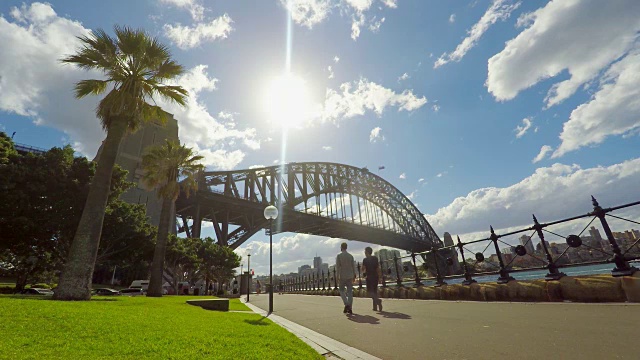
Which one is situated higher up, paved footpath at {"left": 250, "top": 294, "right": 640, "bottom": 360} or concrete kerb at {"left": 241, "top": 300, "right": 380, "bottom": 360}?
paved footpath at {"left": 250, "top": 294, "right": 640, "bottom": 360}

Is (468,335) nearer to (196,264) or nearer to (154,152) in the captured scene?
(154,152)

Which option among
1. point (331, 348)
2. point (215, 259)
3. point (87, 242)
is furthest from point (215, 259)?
point (331, 348)

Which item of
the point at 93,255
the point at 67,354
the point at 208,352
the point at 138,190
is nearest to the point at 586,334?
the point at 208,352

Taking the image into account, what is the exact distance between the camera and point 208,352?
10.6ft

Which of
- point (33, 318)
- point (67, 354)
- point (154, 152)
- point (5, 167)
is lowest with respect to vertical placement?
point (67, 354)

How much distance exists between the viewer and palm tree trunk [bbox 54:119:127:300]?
10.4 m

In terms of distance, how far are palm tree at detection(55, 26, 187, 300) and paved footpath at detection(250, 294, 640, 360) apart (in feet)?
34.7

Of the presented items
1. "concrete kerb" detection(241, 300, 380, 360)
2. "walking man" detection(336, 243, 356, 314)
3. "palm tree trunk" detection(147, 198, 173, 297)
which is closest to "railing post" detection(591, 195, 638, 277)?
"concrete kerb" detection(241, 300, 380, 360)

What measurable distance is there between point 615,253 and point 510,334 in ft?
12.0

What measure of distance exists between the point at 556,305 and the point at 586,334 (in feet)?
8.32

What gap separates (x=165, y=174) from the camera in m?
22.0

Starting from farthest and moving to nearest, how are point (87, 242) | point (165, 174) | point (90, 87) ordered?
point (165, 174) → point (90, 87) → point (87, 242)

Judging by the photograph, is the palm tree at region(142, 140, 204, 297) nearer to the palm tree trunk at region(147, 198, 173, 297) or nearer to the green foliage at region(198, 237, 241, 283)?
the palm tree trunk at region(147, 198, 173, 297)

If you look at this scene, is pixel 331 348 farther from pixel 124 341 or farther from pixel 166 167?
pixel 166 167
